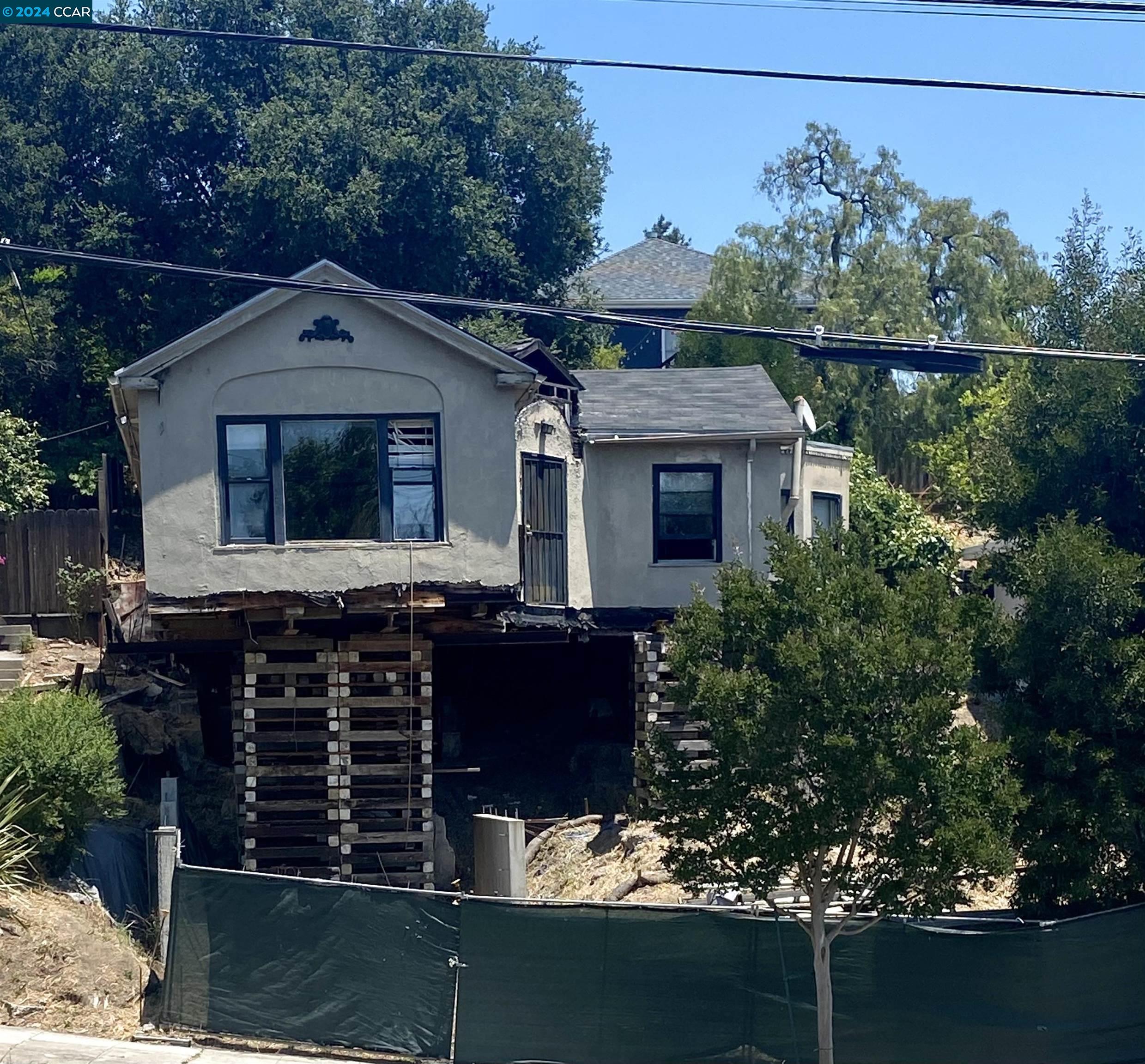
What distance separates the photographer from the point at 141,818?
19797mm

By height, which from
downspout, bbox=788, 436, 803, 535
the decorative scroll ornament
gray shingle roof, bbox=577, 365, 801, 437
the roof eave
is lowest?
downspout, bbox=788, 436, 803, 535

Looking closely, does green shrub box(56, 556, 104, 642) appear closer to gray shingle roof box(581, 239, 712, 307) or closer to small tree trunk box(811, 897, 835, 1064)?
small tree trunk box(811, 897, 835, 1064)

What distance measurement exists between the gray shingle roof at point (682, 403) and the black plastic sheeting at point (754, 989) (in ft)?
31.9

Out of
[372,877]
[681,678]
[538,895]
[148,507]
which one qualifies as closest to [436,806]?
[372,877]

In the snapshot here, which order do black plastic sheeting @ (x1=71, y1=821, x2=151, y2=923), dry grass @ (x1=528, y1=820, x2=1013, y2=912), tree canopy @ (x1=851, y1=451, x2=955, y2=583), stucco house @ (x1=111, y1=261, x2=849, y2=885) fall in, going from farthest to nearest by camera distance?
tree canopy @ (x1=851, y1=451, x2=955, y2=583) → stucco house @ (x1=111, y1=261, x2=849, y2=885) → dry grass @ (x1=528, y1=820, x2=1013, y2=912) → black plastic sheeting @ (x1=71, y1=821, x2=151, y2=923)

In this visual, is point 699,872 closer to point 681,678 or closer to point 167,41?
point 681,678

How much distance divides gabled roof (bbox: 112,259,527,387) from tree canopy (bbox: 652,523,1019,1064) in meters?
6.74

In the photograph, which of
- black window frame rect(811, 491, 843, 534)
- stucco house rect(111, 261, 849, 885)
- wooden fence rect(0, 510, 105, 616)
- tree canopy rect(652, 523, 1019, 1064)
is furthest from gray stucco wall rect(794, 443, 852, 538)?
wooden fence rect(0, 510, 105, 616)

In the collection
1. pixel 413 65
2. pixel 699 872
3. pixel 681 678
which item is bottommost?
pixel 699 872

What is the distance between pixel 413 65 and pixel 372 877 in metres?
26.3

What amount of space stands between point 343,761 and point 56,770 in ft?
14.6

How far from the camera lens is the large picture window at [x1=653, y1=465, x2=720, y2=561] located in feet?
73.4

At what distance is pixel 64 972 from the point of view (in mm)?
14250

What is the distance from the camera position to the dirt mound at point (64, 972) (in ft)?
45.6
